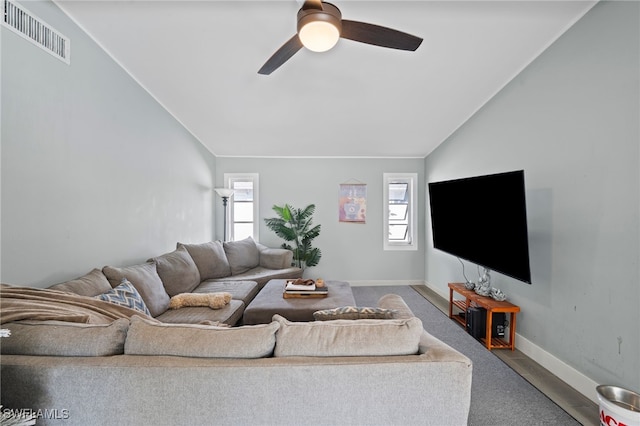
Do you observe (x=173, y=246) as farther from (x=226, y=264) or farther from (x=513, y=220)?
(x=513, y=220)

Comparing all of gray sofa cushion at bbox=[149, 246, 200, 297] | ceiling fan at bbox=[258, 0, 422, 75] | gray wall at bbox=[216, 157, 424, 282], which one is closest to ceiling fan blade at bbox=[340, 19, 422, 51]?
ceiling fan at bbox=[258, 0, 422, 75]

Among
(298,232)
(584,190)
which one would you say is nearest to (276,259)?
(298,232)

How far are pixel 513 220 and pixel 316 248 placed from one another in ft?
10.2

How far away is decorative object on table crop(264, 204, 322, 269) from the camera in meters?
4.69

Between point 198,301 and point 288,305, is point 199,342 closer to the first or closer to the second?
point 288,305

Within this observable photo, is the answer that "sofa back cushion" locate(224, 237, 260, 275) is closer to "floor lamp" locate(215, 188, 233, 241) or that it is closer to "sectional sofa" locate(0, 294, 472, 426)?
"floor lamp" locate(215, 188, 233, 241)

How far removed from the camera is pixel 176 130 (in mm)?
3656

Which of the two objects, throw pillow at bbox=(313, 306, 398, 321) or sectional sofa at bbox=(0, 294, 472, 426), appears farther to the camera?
throw pillow at bbox=(313, 306, 398, 321)

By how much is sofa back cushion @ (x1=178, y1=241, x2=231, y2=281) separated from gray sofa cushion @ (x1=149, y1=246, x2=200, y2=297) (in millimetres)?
264

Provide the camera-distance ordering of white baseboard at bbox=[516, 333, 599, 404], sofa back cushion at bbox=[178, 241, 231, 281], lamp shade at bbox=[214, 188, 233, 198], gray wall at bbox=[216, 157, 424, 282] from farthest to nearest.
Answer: gray wall at bbox=[216, 157, 424, 282] < lamp shade at bbox=[214, 188, 233, 198] < sofa back cushion at bbox=[178, 241, 231, 281] < white baseboard at bbox=[516, 333, 599, 404]

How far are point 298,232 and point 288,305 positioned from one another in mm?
2282

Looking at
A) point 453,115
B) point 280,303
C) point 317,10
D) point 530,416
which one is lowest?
point 530,416

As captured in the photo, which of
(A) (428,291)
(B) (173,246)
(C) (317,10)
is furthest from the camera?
(A) (428,291)

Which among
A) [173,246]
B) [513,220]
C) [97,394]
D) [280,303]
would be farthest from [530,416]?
[173,246]
